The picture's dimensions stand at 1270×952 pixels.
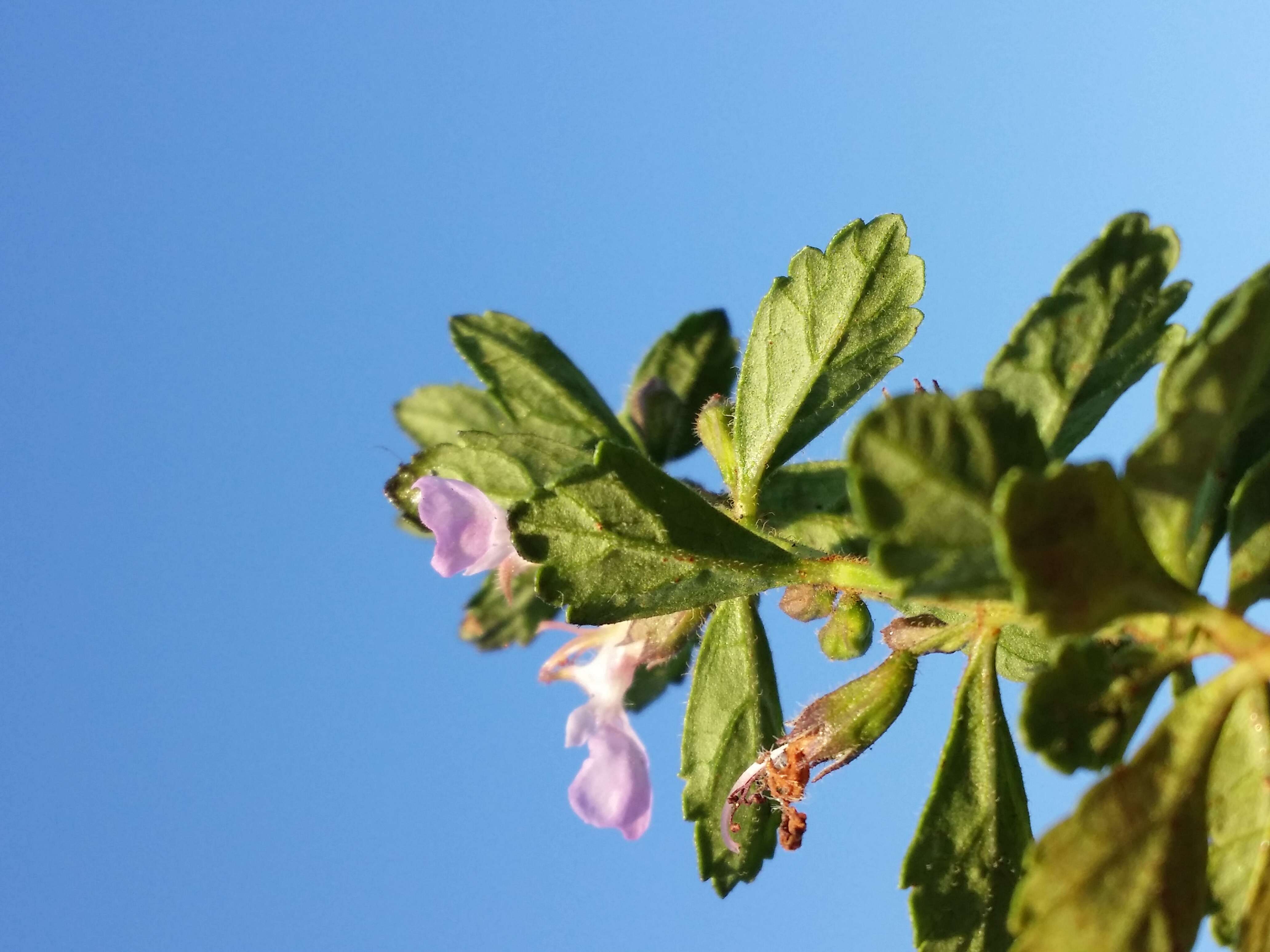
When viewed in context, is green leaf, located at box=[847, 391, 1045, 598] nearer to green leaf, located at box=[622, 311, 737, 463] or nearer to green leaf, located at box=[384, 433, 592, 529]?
green leaf, located at box=[384, 433, 592, 529]

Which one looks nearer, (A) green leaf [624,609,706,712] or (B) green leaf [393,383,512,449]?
(A) green leaf [624,609,706,712]

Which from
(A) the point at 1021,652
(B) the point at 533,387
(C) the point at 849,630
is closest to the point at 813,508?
(C) the point at 849,630

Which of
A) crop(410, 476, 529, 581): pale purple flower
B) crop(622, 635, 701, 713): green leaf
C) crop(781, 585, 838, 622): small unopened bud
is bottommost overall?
crop(781, 585, 838, 622): small unopened bud

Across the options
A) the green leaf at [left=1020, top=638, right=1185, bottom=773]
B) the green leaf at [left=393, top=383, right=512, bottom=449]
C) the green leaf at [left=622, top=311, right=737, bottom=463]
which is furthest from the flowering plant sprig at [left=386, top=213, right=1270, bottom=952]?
the green leaf at [left=393, top=383, right=512, bottom=449]

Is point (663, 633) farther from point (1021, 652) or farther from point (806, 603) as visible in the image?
point (1021, 652)

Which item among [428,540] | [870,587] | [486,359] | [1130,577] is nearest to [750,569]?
[870,587]

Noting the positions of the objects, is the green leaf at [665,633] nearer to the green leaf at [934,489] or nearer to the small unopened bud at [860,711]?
the small unopened bud at [860,711]
